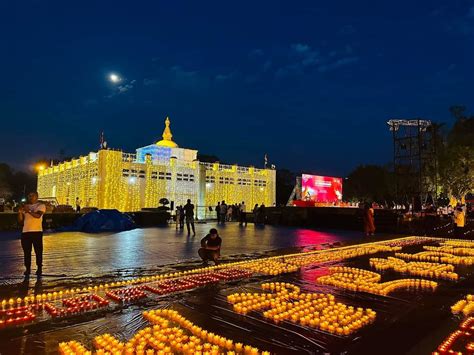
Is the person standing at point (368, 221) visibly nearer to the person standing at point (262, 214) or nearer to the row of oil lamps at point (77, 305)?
the person standing at point (262, 214)

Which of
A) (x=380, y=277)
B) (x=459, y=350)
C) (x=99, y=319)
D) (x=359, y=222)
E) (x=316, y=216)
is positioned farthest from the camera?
(x=316, y=216)

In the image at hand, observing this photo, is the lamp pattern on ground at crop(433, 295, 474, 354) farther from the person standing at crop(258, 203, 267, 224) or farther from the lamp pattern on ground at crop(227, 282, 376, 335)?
the person standing at crop(258, 203, 267, 224)

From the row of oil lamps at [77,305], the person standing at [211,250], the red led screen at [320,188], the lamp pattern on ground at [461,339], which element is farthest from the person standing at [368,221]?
the red led screen at [320,188]

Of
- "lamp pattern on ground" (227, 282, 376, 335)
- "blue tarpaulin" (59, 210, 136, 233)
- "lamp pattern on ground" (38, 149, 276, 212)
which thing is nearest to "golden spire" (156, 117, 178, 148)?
"lamp pattern on ground" (38, 149, 276, 212)

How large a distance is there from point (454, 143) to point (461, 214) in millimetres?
18253

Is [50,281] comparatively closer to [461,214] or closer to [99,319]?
[99,319]

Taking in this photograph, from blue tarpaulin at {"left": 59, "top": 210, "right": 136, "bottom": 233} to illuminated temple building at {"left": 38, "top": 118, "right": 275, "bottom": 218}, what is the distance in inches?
479

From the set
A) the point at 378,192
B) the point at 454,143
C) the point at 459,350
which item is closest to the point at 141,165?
the point at 454,143

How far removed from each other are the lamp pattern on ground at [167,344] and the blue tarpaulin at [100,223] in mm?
14705

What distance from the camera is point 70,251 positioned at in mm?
10695

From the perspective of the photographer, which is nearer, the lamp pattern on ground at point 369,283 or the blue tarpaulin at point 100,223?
the lamp pattern on ground at point 369,283

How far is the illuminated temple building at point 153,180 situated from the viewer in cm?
3105

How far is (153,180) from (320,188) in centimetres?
1765

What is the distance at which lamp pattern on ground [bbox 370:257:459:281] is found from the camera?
770cm
